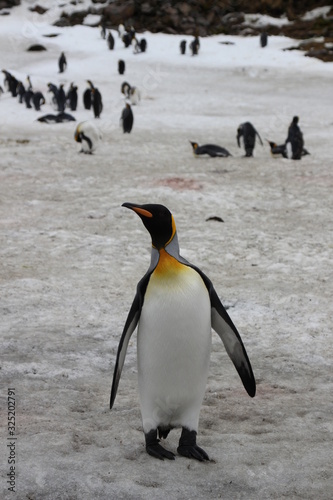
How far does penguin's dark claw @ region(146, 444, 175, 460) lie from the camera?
9.96 ft

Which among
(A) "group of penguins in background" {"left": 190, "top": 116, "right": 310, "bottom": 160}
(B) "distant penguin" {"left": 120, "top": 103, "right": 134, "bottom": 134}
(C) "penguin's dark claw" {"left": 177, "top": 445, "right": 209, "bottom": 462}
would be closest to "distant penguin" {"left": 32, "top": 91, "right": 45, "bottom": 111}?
(B) "distant penguin" {"left": 120, "top": 103, "right": 134, "bottom": 134}

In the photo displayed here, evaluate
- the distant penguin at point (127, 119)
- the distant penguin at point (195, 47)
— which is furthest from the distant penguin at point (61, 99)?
the distant penguin at point (195, 47)

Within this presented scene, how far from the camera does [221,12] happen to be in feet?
126

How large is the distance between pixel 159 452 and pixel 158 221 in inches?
42.9

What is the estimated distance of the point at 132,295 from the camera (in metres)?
6.21

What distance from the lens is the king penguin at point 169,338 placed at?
3.04 meters

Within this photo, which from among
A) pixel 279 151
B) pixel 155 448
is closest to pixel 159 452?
pixel 155 448

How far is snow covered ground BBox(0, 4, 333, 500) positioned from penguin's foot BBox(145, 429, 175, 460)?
71 millimetres

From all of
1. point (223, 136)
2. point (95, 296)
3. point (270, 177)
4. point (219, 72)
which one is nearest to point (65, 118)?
point (223, 136)

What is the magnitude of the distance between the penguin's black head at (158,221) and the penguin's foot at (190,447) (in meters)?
0.92

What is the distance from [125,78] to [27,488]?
25.8 metres

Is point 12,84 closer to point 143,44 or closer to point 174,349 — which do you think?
point 143,44

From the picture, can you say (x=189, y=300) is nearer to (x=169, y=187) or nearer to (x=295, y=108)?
(x=169, y=187)

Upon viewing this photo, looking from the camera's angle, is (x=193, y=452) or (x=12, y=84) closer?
(x=193, y=452)
